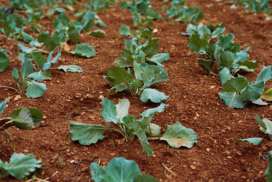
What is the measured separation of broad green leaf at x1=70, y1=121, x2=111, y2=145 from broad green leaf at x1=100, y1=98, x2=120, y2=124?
0.07m

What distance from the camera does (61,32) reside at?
3.50 m

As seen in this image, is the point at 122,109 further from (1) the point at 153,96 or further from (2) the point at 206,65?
(2) the point at 206,65

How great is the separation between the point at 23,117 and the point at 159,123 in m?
1.05

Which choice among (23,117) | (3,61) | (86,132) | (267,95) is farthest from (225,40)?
(3,61)

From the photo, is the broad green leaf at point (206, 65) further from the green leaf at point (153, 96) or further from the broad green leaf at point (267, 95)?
the green leaf at point (153, 96)

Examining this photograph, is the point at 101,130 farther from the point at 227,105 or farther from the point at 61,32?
the point at 61,32

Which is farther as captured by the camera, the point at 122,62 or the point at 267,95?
the point at 122,62

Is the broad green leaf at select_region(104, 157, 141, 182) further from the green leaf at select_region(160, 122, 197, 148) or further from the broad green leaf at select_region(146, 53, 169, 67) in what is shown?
the broad green leaf at select_region(146, 53, 169, 67)

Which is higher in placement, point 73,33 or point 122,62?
point 73,33

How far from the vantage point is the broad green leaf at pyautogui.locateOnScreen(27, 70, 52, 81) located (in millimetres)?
2764

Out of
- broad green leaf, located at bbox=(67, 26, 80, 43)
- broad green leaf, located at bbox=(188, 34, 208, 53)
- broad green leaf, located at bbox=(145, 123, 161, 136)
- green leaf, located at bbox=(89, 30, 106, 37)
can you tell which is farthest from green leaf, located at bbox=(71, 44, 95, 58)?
broad green leaf, located at bbox=(145, 123, 161, 136)

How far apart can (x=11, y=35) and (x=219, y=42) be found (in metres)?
2.75

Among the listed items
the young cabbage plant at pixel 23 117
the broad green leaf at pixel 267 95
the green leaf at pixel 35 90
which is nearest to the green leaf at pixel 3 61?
the green leaf at pixel 35 90

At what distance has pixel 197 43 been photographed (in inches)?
126
